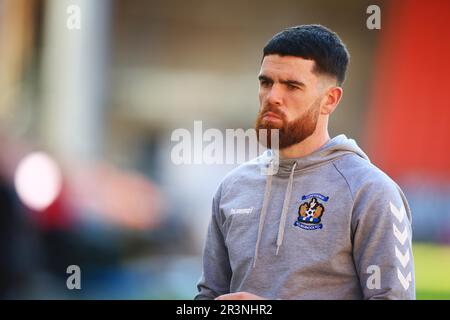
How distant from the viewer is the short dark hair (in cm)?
221

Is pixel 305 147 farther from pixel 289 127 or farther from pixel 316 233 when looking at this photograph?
pixel 316 233

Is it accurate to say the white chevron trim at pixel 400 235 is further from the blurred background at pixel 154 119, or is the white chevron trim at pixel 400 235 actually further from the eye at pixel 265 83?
the blurred background at pixel 154 119

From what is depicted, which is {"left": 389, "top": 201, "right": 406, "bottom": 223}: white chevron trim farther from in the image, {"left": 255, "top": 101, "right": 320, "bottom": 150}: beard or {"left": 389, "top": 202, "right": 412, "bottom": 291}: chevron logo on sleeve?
{"left": 255, "top": 101, "right": 320, "bottom": 150}: beard

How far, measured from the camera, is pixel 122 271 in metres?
5.24

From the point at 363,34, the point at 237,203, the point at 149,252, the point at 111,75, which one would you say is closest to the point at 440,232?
the point at 363,34

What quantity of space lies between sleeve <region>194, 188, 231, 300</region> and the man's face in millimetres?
354

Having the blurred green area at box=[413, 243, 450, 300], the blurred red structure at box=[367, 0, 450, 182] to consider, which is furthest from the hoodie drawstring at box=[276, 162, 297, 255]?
the blurred red structure at box=[367, 0, 450, 182]

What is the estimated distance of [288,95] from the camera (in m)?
2.22

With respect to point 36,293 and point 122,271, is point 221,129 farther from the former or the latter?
point 36,293

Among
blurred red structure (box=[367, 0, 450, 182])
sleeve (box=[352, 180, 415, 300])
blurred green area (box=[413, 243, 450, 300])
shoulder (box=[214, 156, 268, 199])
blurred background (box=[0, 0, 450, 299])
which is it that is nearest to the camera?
sleeve (box=[352, 180, 415, 300])

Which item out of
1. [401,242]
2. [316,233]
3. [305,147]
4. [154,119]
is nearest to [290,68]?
[305,147]

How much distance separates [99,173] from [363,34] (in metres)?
2.13

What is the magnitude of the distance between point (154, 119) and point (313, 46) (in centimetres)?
422

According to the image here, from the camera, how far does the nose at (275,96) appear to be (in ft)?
7.23
